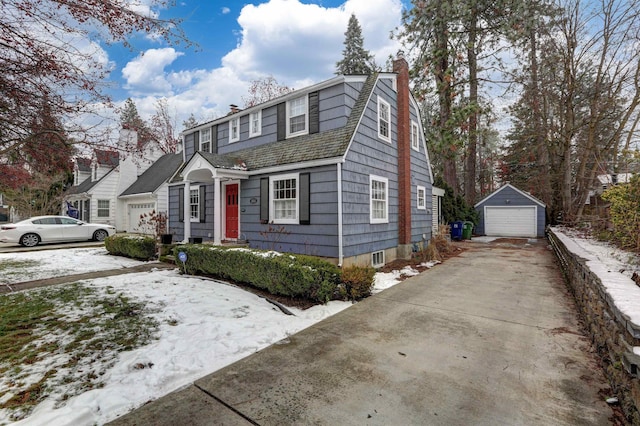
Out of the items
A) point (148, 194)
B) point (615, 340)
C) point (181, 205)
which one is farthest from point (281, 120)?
point (148, 194)

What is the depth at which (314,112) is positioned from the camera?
8938mm

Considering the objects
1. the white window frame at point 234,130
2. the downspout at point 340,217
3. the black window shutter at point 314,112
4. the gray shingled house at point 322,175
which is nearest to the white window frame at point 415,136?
the gray shingled house at point 322,175

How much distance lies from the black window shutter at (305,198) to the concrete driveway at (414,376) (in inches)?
139

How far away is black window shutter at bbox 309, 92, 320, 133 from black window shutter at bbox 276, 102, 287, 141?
42.0 inches

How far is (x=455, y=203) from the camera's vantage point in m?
17.4

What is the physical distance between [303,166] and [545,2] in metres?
13.7

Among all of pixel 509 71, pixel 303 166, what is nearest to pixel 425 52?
pixel 509 71

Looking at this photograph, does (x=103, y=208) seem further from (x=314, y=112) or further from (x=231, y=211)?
(x=314, y=112)

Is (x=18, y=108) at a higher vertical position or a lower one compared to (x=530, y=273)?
higher

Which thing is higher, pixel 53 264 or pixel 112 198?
pixel 112 198

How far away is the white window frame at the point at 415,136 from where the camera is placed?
37.9 feet

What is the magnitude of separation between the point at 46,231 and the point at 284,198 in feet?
44.9

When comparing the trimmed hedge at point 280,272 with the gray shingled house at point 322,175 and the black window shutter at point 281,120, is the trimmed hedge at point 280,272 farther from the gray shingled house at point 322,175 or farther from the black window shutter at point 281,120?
the black window shutter at point 281,120

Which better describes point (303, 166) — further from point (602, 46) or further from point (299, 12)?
point (602, 46)
